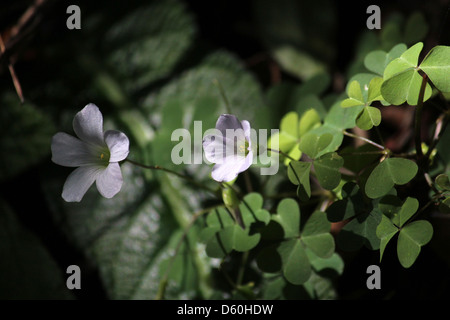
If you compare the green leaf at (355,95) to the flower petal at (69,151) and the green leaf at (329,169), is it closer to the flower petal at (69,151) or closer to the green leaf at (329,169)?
the green leaf at (329,169)

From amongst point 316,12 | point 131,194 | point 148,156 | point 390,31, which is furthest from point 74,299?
point 316,12

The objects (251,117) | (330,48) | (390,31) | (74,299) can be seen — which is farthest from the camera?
(330,48)

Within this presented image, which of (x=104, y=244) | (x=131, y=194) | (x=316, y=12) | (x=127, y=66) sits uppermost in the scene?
(x=316, y=12)

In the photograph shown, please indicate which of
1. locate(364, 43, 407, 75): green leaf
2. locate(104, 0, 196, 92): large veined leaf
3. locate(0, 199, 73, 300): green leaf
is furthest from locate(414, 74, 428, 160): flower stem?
locate(0, 199, 73, 300): green leaf

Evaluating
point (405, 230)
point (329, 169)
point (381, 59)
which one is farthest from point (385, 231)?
point (381, 59)

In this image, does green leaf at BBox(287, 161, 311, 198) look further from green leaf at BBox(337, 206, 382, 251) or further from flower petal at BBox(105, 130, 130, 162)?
flower petal at BBox(105, 130, 130, 162)

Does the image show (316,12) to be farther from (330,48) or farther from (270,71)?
(270,71)
